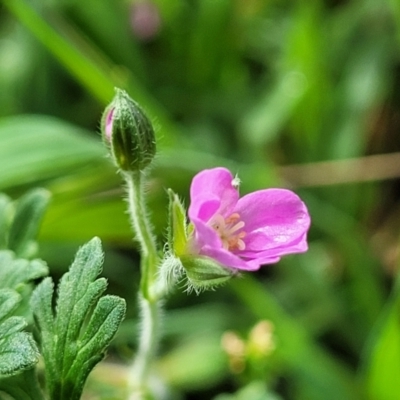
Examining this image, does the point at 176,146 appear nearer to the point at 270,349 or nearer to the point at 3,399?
the point at 270,349

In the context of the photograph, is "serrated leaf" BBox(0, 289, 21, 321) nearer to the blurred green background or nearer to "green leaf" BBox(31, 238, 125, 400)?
"green leaf" BBox(31, 238, 125, 400)

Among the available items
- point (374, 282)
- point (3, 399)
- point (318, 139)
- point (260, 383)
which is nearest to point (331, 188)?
point (318, 139)

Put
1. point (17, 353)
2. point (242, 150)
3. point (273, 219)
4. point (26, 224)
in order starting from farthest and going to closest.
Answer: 1. point (242, 150)
2. point (26, 224)
3. point (273, 219)
4. point (17, 353)

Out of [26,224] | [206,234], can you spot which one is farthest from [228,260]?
[26,224]

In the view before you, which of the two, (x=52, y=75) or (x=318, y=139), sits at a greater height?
(x=52, y=75)

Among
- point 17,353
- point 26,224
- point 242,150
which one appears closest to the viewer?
point 17,353

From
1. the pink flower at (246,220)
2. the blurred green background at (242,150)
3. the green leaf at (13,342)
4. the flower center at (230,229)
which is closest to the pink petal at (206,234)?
the pink flower at (246,220)

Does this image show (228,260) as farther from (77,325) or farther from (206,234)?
(77,325)

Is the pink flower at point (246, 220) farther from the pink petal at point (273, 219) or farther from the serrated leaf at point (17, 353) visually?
the serrated leaf at point (17, 353)
